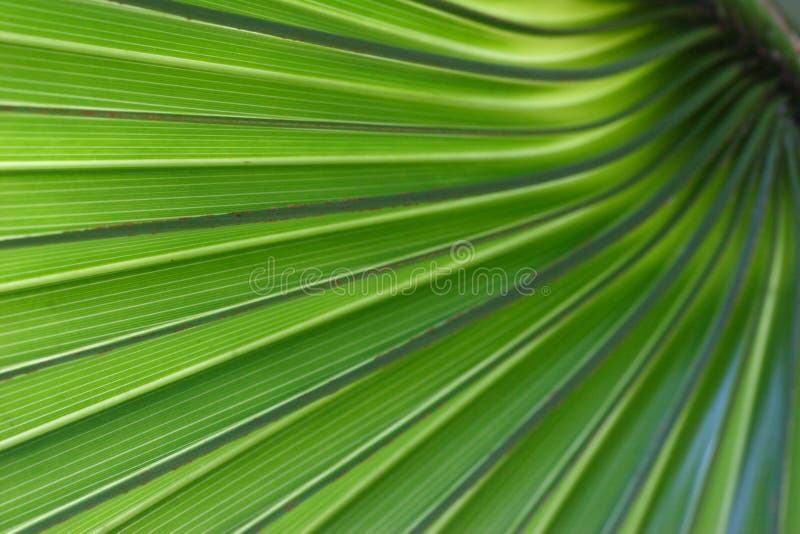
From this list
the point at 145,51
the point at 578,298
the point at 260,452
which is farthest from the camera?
the point at 578,298

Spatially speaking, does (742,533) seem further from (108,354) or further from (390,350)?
(108,354)

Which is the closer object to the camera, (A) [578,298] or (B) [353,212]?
(B) [353,212]

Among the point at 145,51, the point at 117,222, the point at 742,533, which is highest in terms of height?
the point at 145,51

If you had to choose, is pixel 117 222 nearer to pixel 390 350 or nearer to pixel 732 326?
pixel 390 350

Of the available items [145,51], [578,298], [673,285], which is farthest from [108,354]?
[673,285]

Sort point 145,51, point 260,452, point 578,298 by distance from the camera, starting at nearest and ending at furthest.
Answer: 1. point 145,51
2. point 260,452
3. point 578,298

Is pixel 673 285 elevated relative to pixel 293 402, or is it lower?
elevated

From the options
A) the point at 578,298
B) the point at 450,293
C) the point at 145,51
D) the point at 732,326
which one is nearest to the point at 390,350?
the point at 450,293
